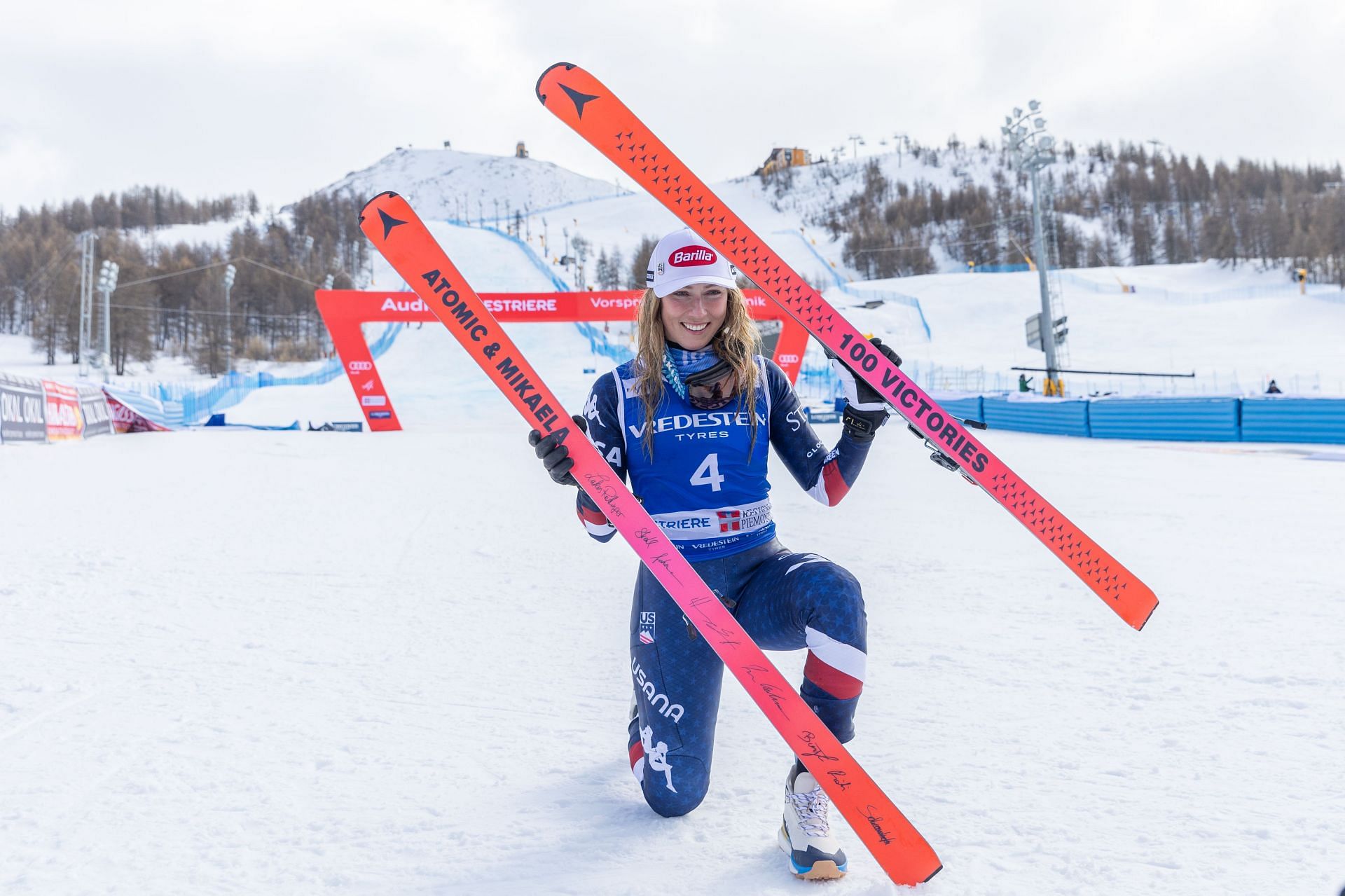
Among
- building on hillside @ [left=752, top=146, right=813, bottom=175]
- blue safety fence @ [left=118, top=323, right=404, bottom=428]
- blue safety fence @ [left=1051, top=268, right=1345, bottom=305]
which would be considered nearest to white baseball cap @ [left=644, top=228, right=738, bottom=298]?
blue safety fence @ [left=118, top=323, right=404, bottom=428]

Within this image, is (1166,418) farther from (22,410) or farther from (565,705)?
(22,410)

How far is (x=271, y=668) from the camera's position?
3355 mm

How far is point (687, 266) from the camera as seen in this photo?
236 cm

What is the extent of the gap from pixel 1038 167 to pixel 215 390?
2656 cm

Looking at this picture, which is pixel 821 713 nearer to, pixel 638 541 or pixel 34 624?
pixel 638 541

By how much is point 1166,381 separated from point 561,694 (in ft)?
106

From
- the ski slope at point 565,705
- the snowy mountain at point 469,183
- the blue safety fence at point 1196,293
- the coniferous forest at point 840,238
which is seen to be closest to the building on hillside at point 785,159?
the coniferous forest at point 840,238

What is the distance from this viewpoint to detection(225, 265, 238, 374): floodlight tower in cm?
4072

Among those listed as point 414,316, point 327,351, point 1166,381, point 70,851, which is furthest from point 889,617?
point 327,351

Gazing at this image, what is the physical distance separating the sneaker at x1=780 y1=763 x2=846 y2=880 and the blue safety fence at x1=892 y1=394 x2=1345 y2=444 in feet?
42.2

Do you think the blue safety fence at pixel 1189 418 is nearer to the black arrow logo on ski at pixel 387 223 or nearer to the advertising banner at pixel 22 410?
the black arrow logo on ski at pixel 387 223

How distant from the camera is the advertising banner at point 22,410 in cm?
1259
